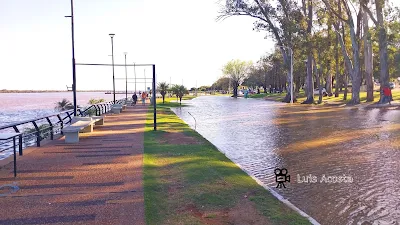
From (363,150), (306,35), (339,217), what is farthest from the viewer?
(306,35)

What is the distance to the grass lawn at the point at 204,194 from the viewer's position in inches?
217

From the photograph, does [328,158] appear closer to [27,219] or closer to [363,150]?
[363,150]

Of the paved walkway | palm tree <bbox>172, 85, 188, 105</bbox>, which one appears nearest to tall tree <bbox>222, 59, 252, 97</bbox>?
palm tree <bbox>172, 85, 188, 105</bbox>

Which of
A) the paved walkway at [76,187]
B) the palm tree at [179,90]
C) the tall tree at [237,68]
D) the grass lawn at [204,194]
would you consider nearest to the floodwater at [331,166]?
the grass lawn at [204,194]

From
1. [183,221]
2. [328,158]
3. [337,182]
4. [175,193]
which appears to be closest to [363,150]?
[328,158]

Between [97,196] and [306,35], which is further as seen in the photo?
[306,35]

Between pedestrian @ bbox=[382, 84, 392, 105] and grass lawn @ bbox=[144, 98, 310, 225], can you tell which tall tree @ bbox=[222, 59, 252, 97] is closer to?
pedestrian @ bbox=[382, 84, 392, 105]

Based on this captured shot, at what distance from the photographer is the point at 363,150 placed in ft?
38.8

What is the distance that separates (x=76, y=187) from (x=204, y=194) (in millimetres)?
2274

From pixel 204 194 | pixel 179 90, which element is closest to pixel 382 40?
pixel 179 90

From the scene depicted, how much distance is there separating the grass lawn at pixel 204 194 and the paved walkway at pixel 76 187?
0.93 ft

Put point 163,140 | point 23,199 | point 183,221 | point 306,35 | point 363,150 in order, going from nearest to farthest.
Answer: point 183,221
point 23,199
point 363,150
point 163,140
point 306,35

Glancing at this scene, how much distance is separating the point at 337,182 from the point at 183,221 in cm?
395

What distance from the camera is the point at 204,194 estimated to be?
660cm
